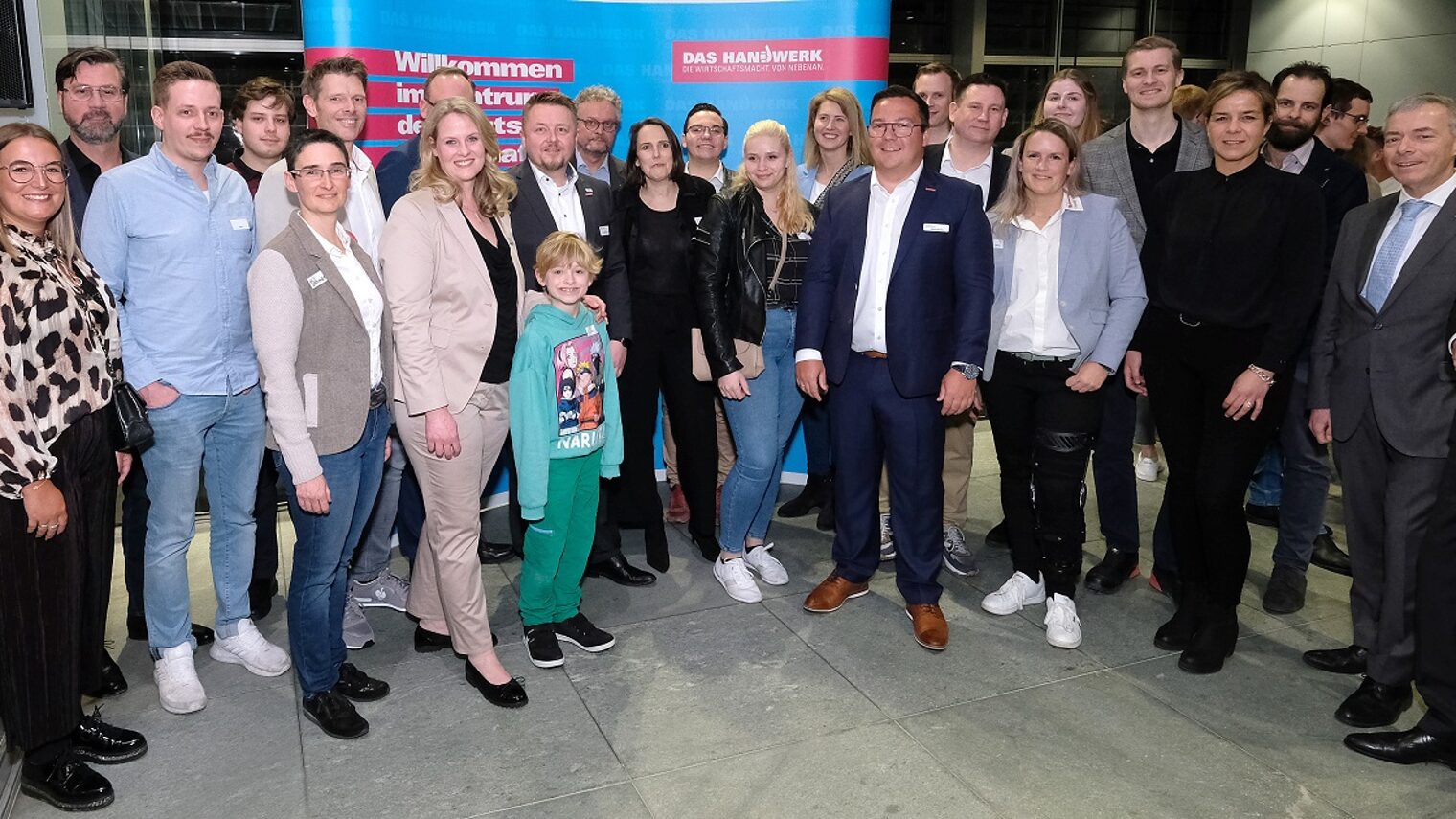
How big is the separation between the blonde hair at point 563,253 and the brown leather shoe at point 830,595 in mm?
1533

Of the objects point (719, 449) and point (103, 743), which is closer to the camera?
point (103, 743)

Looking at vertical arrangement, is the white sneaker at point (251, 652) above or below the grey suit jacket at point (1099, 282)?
below

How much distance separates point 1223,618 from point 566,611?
2.27m

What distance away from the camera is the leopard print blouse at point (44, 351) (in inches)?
101

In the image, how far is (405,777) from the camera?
2.96m

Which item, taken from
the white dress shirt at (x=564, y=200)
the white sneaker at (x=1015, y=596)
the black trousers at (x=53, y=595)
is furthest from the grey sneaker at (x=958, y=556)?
the black trousers at (x=53, y=595)

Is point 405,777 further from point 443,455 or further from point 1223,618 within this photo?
point 1223,618

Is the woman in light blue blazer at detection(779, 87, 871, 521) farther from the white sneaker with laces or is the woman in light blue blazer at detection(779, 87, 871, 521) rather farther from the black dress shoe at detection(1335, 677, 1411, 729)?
the black dress shoe at detection(1335, 677, 1411, 729)

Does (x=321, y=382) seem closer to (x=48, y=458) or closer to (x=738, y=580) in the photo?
(x=48, y=458)

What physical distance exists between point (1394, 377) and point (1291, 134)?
144 centimetres

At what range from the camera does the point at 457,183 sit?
319 cm

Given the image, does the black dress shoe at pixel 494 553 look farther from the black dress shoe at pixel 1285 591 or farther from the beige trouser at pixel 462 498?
the black dress shoe at pixel 1285 591

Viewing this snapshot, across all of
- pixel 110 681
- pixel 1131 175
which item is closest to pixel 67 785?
pixel 110 681

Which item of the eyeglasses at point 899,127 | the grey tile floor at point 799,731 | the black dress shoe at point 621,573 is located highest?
the eyeglasses at point 899,127
